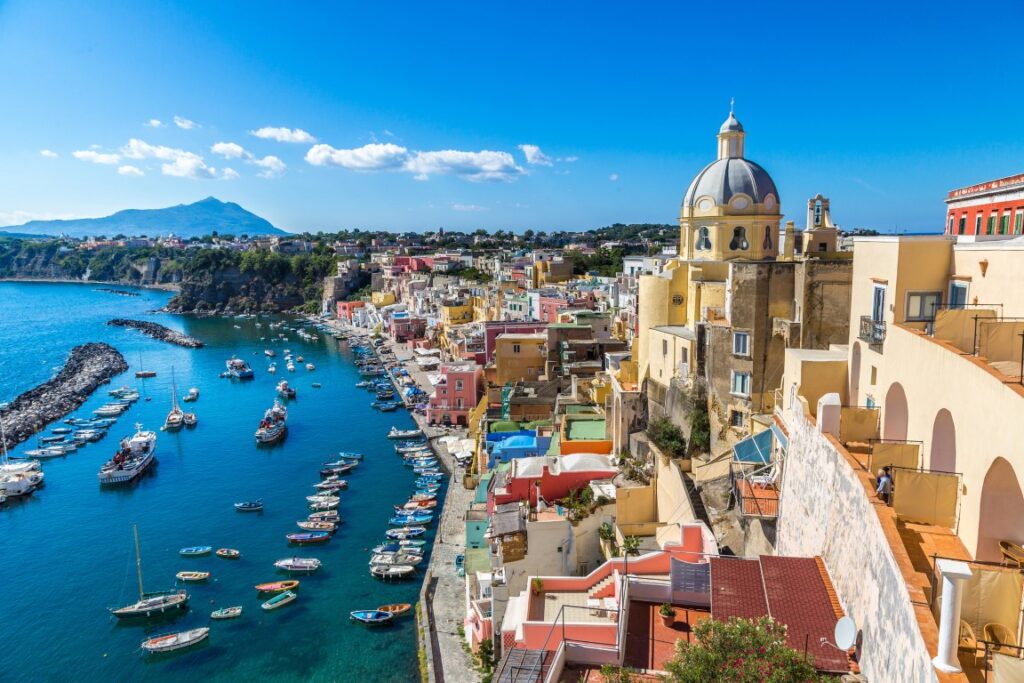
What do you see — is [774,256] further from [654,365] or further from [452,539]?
[452,539]

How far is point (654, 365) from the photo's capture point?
1930cm

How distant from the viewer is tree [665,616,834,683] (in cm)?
568

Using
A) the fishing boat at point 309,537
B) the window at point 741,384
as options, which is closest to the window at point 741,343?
the window at point 741,384

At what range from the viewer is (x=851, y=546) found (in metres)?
6.80

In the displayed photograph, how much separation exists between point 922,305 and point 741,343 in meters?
5.99

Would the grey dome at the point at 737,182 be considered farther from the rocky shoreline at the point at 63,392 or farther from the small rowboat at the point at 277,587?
the rocky shoreline at the point at 63,392

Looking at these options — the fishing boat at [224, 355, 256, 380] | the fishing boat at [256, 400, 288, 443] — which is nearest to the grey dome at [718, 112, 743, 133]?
the fishing boat at [256, 400, 288, 443]

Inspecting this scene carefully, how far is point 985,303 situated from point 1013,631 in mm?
4566

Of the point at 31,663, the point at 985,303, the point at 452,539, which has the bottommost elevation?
the point at 31,663

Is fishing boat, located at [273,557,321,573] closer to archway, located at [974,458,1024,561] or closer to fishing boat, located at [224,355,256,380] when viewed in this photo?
archway, located at [974,458,1024,561]

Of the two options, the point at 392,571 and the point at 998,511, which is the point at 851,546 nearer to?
the point at 998,511

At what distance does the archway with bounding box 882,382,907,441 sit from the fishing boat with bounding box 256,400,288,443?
111 feet

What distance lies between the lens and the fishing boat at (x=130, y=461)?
31.2 meters

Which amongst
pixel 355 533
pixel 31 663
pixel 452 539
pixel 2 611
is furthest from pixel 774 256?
pixel 2 611
